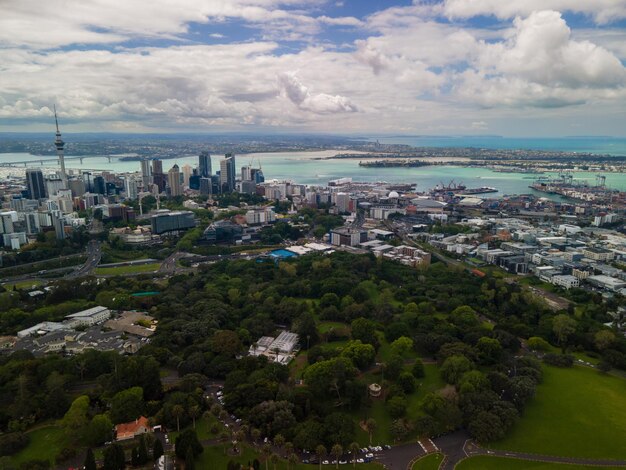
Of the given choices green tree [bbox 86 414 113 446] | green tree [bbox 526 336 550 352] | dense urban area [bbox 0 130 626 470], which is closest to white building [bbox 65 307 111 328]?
dense urban area [bbox 0 130 626 470]

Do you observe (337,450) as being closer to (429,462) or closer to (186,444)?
(429,462)

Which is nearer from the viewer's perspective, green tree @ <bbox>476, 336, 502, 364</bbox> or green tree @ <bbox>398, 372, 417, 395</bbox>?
green tree @ <bbox>398, 372, 417, 395</bbox>

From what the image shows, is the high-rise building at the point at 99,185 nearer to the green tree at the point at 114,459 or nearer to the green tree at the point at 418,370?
the green tree at the point at 114,459

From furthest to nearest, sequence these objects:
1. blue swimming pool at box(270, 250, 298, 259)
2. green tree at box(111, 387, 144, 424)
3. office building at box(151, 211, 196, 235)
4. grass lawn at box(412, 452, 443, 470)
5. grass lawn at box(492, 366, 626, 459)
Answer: office building at box(151, 211, 196, 235) < blue swimming pool at box(270, 250, 298, 259) < green tree at box(111, 387, 144, 424) < grass lawn at box(492, 366, 626, 459) < grass lawn at box(412, 452, 443, 470)

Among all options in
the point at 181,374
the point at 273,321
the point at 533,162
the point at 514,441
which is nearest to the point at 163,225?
the point at 273,321

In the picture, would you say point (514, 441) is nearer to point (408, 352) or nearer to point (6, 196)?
point (408, 352)

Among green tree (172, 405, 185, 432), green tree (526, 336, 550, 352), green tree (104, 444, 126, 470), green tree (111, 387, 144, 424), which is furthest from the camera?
green tree (526, 336, 550, 352)

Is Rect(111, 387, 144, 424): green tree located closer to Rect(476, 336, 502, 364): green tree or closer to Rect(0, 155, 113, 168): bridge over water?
Rect(476, 336, 502, 364): green tree

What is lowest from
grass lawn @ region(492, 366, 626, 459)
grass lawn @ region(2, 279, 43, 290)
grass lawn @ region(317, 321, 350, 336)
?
grass lawn @ region(2, 279, 43, 290)
